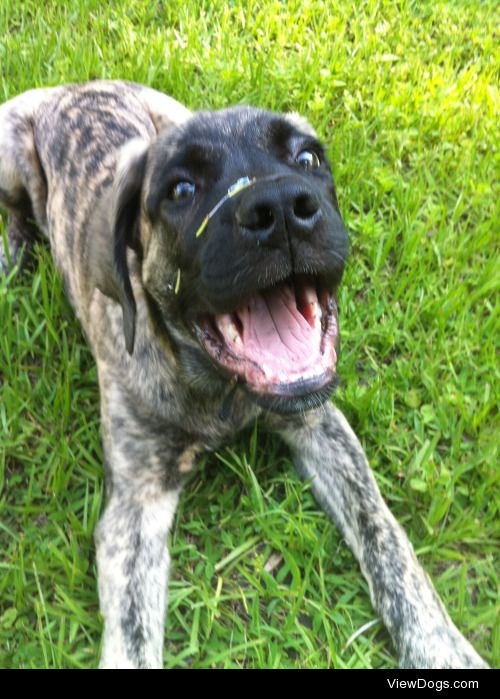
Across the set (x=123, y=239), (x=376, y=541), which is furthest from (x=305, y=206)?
(x=376, y=541)

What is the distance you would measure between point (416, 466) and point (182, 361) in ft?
3.51

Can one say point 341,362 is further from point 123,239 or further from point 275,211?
point 275,211

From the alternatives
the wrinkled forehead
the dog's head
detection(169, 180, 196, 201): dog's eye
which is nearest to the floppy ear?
the dog's head

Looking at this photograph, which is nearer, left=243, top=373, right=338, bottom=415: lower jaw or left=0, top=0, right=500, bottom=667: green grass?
left=243, top=373, right=338, bottom=415: lower jaw

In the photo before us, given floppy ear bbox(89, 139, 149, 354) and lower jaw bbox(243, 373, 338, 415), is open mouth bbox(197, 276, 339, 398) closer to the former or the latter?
Answer: lower jaw bbox(243, 373, 338, 415)

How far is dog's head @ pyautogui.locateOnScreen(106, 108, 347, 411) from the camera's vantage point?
207 centimetres

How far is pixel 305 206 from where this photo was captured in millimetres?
2041

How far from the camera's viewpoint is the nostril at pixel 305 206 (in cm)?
201

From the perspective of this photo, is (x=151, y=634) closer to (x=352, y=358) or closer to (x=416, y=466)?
(x=416, y=466)

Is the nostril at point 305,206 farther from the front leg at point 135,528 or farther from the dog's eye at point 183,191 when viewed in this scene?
the front leg at point 135,528

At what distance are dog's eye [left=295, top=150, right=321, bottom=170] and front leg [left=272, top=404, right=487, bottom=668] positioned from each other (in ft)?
3.17

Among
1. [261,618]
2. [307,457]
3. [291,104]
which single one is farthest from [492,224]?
[261,618]

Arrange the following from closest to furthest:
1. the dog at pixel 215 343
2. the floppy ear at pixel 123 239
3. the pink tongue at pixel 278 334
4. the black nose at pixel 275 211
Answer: the black nose at pixel 275 211 < the dog at pixel 215 343 < the pink tongue at pixel 278 334 < the floppy ear at pixel 123 239

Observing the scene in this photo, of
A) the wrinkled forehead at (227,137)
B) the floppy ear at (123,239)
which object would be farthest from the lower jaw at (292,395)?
the wrinkled forehead at (227,137)
